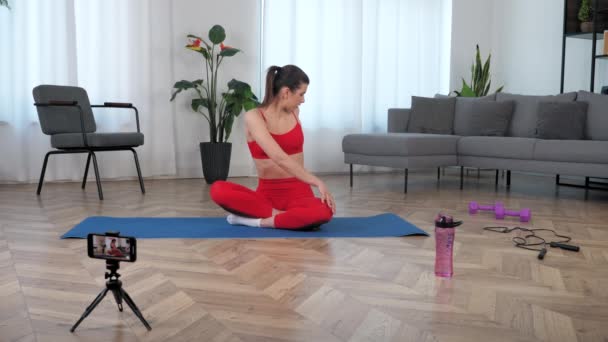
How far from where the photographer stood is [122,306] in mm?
1616

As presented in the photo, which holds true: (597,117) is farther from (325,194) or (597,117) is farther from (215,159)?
(215,159)

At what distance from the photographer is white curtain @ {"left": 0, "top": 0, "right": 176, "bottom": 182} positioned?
15.1 ft

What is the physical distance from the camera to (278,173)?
2.89 meters

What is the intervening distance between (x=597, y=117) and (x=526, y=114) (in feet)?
1.97

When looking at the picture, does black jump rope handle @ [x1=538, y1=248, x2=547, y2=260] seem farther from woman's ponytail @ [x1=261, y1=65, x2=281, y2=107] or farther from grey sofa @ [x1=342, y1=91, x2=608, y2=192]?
grey sofa @ [x1=342, y1=91, x2=608, y2=192]

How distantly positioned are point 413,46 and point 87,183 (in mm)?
3613

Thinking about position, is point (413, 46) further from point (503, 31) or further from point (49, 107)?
point (49, 107)

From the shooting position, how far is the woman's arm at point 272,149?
2615 mm

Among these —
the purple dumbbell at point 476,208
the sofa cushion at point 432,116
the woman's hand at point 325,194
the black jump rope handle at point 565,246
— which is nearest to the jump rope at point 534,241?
the black jump rope handle at point 565,246

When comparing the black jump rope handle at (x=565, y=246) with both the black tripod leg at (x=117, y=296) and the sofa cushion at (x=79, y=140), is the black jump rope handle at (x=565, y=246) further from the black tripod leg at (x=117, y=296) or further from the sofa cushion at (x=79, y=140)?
the sofa cushion at (x=79, y=140)

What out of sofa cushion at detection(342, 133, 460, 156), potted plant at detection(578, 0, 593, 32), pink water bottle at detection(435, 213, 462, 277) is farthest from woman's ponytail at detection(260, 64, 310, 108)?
potted plant at detection(578, 0, 593, 32)

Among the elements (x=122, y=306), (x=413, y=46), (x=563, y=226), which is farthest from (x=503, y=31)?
(x=122, y=306)

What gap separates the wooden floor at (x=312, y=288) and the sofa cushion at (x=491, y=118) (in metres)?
1.75

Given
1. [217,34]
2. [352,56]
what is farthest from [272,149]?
[352,56]
